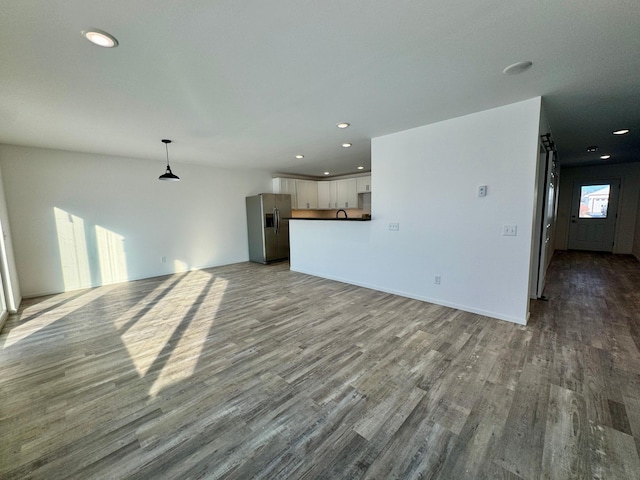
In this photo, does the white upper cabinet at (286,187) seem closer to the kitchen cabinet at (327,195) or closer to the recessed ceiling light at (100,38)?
the kitchen cabinet at (327,195)

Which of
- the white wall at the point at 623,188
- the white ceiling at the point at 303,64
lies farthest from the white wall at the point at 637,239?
the white ceiling at the point at 303,64

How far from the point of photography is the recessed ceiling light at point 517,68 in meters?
2.04

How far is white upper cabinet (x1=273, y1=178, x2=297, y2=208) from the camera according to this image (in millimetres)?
7359

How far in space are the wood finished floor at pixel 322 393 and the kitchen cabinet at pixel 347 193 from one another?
4.59 metres

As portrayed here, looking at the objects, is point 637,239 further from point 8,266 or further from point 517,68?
point 8,266

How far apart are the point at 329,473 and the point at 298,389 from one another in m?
0.67

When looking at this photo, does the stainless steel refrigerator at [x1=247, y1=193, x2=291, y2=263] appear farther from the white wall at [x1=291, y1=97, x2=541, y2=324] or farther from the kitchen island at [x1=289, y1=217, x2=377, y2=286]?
the white wall at [x1=291, y1=97, x2=541, y2=324]

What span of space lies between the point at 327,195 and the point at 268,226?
245cm

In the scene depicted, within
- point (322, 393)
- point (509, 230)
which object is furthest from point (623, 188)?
point (322, 393)

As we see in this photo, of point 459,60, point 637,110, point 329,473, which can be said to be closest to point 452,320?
point 329,473

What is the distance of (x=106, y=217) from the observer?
4.92 m

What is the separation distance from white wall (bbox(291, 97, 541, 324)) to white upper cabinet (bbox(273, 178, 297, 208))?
11.6 ft

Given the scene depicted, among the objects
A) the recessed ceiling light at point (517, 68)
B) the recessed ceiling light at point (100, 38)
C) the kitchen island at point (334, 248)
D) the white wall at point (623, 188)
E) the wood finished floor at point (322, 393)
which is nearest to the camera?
the wood finished floor at point (322, 393)

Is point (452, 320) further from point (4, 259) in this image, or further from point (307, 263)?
point (4, 259)
